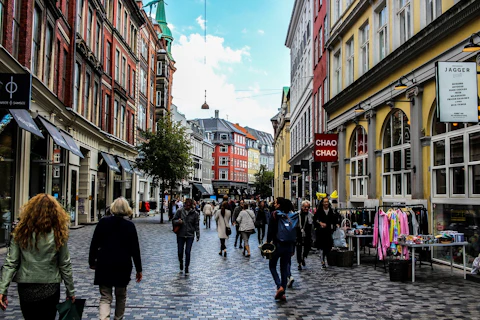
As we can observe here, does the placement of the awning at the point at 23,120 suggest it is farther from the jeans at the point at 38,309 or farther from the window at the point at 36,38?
the jeans at the point at 38,309

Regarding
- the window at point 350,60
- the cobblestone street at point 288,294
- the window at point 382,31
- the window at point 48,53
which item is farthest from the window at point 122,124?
the cobblestone street at point 288,294

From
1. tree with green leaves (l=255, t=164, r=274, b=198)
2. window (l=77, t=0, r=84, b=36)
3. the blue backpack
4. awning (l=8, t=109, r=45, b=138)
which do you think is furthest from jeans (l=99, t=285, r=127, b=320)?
tree with green leaves (l=255, t=164, r=274, b=198)

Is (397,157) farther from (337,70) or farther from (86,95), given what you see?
(86,95)

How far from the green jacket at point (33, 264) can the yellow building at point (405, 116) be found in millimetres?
9231

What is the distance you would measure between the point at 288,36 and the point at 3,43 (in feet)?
129

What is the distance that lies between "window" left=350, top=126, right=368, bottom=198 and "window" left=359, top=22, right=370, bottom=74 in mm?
2462

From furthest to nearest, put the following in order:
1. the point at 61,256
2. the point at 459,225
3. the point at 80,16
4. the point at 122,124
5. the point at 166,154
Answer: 1. the point at 122,124
2. the point at 166,154
3. the point at 80,16
4. the point at 459,225
5. the point at 61,256

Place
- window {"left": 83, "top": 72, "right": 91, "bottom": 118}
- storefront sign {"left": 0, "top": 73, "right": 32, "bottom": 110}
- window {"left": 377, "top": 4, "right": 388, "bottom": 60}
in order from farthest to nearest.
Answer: window {"left": 83, "top": 72, "right": 91, "bottom": 118}
window {"left": 377, "top": 4, "right": 388, "bottom": 60}
storefront sign {"left": 0, "top": 73, "right": 32, "bottom": 110}

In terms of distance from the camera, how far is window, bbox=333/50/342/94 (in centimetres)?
2446

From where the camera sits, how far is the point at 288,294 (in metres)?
9.29

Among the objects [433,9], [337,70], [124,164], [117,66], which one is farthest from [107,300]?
[117,66]

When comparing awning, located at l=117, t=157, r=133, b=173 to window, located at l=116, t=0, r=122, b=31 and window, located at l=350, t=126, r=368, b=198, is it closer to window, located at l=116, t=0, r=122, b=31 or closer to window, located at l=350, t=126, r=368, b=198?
window, located at l=116, t=0, r=122, b=31

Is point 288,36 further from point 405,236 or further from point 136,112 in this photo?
point 405,236

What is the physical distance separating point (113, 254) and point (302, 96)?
3378cm
